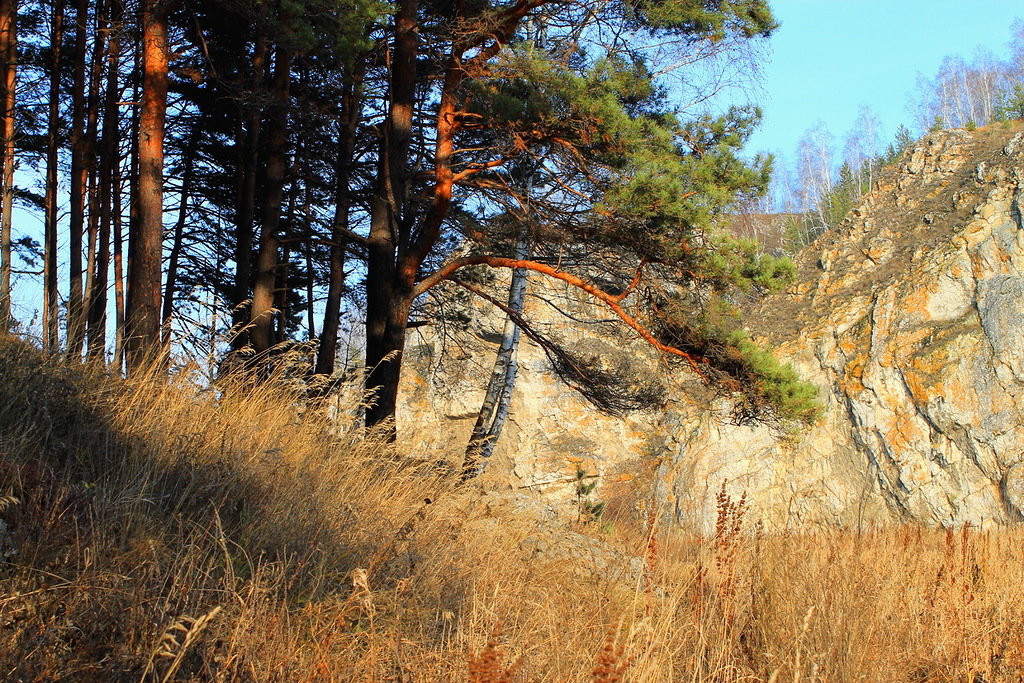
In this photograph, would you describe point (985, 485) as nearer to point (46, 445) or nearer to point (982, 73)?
point (46, 445)

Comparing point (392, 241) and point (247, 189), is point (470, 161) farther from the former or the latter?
point (247, 189)

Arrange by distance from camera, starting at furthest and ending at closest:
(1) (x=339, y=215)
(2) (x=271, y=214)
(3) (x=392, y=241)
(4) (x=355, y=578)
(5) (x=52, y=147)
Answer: (5) (x=52, y=147), (1) (x=339, y=215), (2) (x=271, y=214), (3) (x=392, y=241), (4) (x=355, y=578)

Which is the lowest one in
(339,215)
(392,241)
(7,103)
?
(392,241)

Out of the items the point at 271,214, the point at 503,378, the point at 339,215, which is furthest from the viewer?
the point at 503,378

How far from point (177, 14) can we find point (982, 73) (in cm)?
4976

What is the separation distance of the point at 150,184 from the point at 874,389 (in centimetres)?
1809

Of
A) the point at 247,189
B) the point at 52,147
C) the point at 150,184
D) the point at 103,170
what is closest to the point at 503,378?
the point at 247,189

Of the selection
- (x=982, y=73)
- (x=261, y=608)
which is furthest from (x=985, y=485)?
(x=982, y=73)

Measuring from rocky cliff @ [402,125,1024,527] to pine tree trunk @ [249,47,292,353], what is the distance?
6.86 m

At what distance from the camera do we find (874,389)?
20422 mm

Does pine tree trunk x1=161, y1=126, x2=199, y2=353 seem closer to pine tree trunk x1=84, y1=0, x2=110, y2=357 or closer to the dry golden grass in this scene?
pine tree trunk x1=84, y1=0, x2=110, y2=357

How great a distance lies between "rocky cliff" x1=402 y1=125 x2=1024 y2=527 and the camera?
61.7 feet

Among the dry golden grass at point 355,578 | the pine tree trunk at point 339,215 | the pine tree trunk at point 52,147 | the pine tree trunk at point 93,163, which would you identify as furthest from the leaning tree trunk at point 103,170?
the dry golden grass at point 355,578

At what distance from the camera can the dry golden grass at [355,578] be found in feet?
8.56
